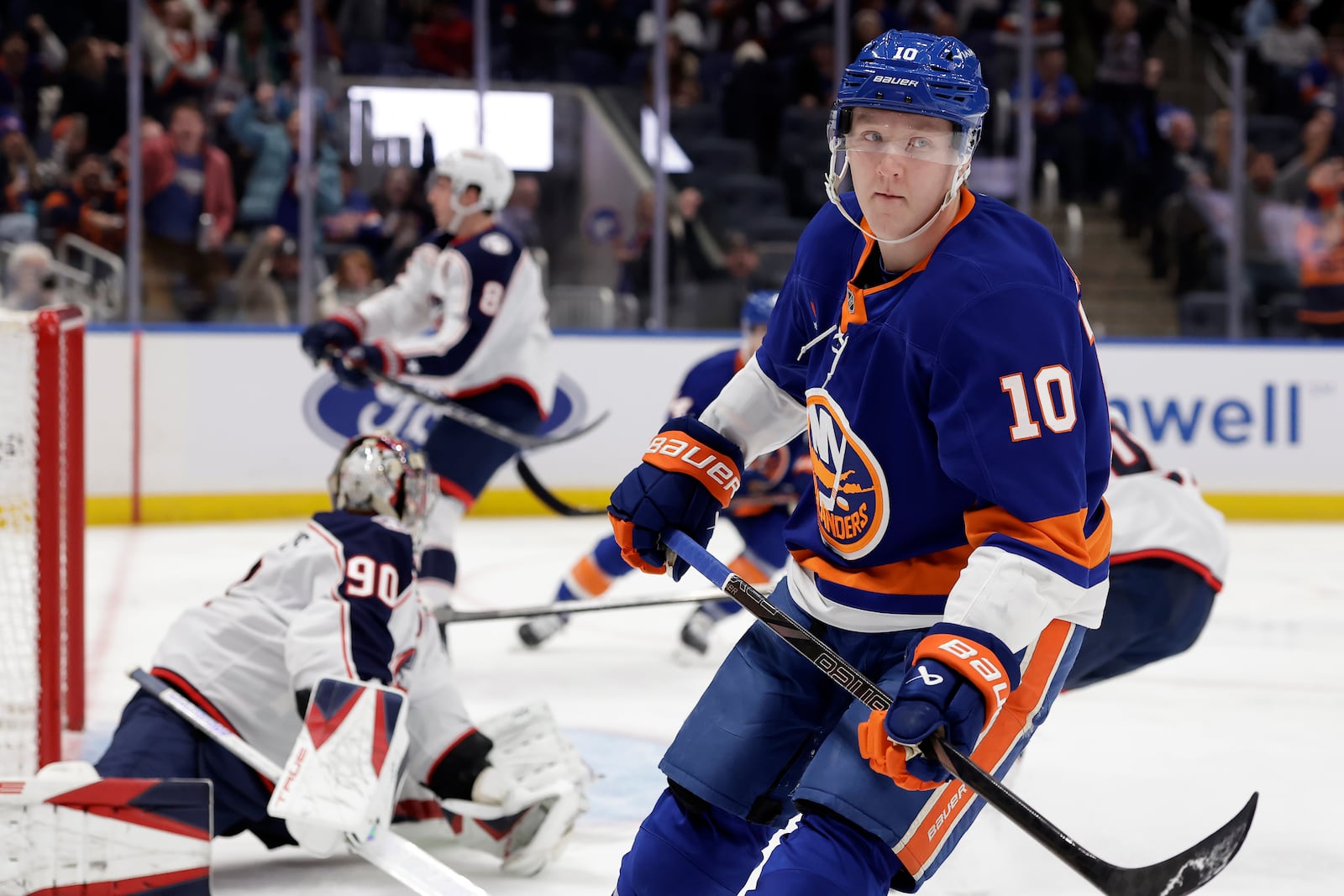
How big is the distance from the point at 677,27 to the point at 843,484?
6730 millimetres

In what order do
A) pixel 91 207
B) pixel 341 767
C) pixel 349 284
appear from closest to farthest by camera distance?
pixel 341 767 → pixel 91 207 → pixel 349 284

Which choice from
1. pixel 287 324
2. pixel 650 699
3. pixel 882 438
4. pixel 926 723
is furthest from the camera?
pixel 287 324

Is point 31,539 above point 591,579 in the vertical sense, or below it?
above

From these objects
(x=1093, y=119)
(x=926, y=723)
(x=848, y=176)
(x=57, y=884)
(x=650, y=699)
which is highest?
(x=1093, y=119)

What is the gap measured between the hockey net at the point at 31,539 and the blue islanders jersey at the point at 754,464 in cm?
151

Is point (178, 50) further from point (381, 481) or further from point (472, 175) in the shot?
point (381, 481)

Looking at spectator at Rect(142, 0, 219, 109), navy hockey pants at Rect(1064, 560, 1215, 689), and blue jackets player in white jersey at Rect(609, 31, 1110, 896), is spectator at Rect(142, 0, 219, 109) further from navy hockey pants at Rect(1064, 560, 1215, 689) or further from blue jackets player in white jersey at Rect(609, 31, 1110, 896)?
blue jackets player in white jersey at Rect(609, 31, 1110, 896)

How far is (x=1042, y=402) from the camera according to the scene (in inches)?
59.9

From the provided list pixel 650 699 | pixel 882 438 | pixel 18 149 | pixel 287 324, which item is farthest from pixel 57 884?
pixel 18 149

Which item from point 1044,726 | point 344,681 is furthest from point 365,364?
point 344,681

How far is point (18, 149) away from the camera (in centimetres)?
697

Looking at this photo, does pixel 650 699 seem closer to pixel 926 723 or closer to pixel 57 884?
pixel 57 884

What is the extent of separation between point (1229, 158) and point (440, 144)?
3.58 metres

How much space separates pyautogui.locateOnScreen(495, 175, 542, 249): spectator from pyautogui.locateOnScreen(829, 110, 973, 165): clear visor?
5732 mm
